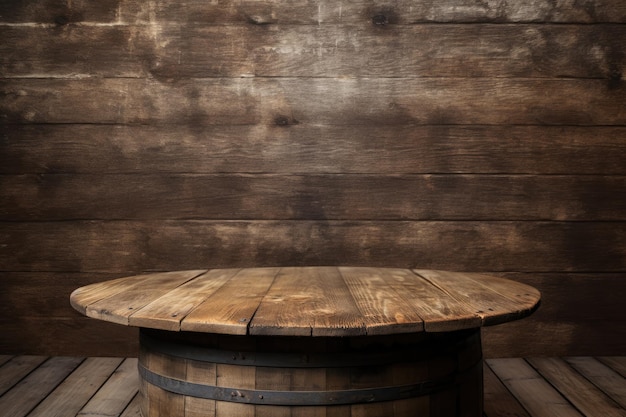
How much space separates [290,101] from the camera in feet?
8.56

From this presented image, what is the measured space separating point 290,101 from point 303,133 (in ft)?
0.52

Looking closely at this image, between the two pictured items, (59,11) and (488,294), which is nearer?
(488,294)

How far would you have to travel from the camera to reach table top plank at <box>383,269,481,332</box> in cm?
115

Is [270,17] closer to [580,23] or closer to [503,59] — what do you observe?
[503,59]

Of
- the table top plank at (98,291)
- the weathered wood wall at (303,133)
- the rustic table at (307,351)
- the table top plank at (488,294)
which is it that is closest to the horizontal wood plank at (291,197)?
the weathered wood wall at (303,133)

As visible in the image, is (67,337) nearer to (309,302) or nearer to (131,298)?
(131,298)

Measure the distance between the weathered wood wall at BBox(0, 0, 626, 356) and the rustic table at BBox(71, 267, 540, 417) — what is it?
124cm

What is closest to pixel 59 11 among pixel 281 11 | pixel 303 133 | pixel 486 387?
pixel 281 11

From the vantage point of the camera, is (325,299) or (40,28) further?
(40,28)

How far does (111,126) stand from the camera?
262cm

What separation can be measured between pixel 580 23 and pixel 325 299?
6.80 ft

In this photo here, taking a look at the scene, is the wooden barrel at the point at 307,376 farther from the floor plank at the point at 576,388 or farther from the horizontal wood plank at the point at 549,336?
the horizontal wood plank at the point at 549,336

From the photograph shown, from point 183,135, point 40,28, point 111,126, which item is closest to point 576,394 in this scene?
point 183,135

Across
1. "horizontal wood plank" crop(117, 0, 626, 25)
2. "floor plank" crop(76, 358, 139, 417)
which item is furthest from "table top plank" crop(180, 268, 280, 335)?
"horizontal wood plank" crop(117, 0, 626, 25)
